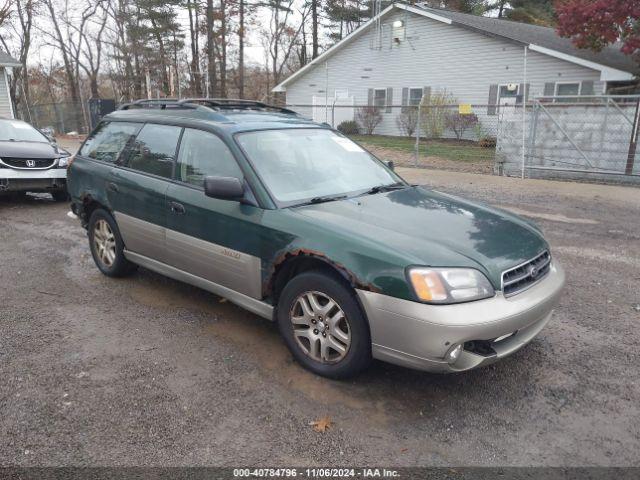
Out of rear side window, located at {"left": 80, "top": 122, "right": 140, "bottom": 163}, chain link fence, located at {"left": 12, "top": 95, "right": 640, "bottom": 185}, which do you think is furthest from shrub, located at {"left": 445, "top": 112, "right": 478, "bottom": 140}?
rear side window, located at {"left": 80, "top": 122, "right": 140, "bottom": 163}

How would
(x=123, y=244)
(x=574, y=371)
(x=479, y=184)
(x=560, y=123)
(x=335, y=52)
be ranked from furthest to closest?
(x=335, y=52) → (x=560, y=123) → (x=479, y=184) → (x=123, y=244) → (x=574, y=371)

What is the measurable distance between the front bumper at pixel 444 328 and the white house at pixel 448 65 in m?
15.8

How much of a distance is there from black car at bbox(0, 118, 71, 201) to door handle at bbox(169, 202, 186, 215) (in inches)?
228

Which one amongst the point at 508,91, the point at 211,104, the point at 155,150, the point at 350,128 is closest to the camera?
the point at 155,150

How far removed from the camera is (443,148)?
61.6ft

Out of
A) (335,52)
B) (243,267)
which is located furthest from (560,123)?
(335,52)

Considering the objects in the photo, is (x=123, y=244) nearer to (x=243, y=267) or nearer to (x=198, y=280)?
(x=198, y=280)

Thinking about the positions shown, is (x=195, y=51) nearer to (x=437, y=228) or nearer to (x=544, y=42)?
(x=544, y=42)

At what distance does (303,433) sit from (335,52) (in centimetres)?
2522

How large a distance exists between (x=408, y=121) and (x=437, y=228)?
20397mm

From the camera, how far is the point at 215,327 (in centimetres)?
404

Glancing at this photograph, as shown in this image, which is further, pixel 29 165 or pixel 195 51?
pixel 195 51

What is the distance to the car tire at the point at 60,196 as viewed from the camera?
9.22m

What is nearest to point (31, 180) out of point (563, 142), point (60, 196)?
point (60, 196)
